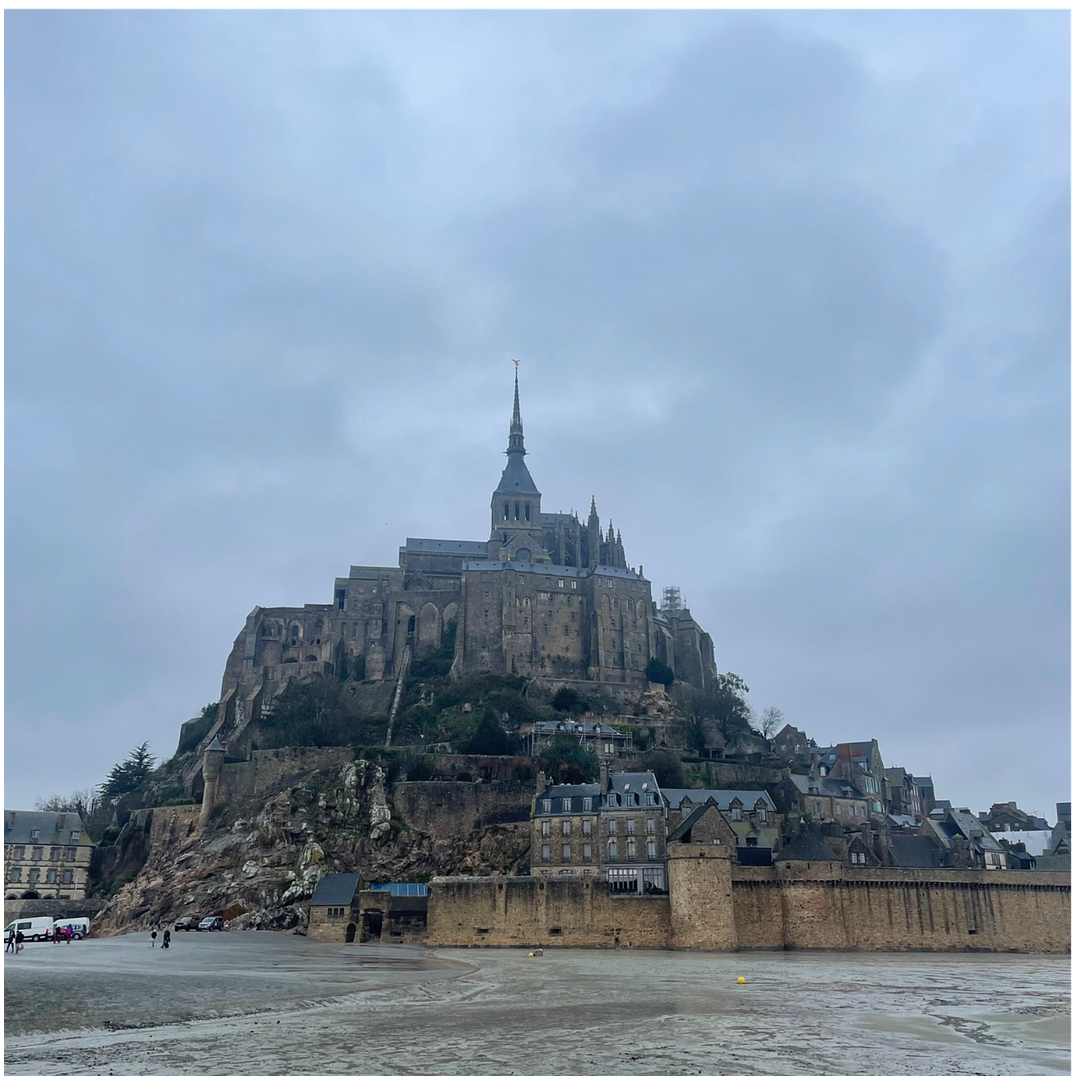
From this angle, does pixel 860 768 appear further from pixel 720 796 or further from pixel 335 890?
pixel 335 890

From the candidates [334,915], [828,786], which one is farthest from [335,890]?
[828,786]

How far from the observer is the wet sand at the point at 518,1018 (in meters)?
17.9

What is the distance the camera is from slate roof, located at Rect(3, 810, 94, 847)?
70.0 metres

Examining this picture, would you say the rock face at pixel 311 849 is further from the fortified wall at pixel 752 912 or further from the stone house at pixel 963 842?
the stone house at pixel 963 842

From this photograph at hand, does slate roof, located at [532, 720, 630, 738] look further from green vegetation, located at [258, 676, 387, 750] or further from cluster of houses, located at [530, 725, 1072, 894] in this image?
green vegetation, located at [258, 676, 387, 750]

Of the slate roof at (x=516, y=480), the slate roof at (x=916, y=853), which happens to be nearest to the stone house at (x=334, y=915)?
the slate roof at (x=916, y=853)

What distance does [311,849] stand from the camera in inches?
2291

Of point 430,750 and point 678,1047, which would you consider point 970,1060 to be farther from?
point 430,750

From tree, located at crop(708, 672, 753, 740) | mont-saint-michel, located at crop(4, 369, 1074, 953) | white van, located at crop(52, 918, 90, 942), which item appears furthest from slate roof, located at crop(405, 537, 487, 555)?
white van, located at crop(52, 918, 90, 942)

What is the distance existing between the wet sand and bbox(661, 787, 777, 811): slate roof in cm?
2006

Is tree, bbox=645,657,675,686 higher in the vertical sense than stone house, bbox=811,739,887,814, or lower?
higher

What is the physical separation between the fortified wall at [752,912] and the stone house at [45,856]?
32880 millimetres

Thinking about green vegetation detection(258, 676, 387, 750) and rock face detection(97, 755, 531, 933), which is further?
green vegetation detection(258, 676, 387, 750)

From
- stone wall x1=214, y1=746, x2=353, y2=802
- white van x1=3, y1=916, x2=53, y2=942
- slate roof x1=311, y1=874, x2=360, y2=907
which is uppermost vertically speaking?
stone wall x1=214, y1=746, x2=353, y2=802
